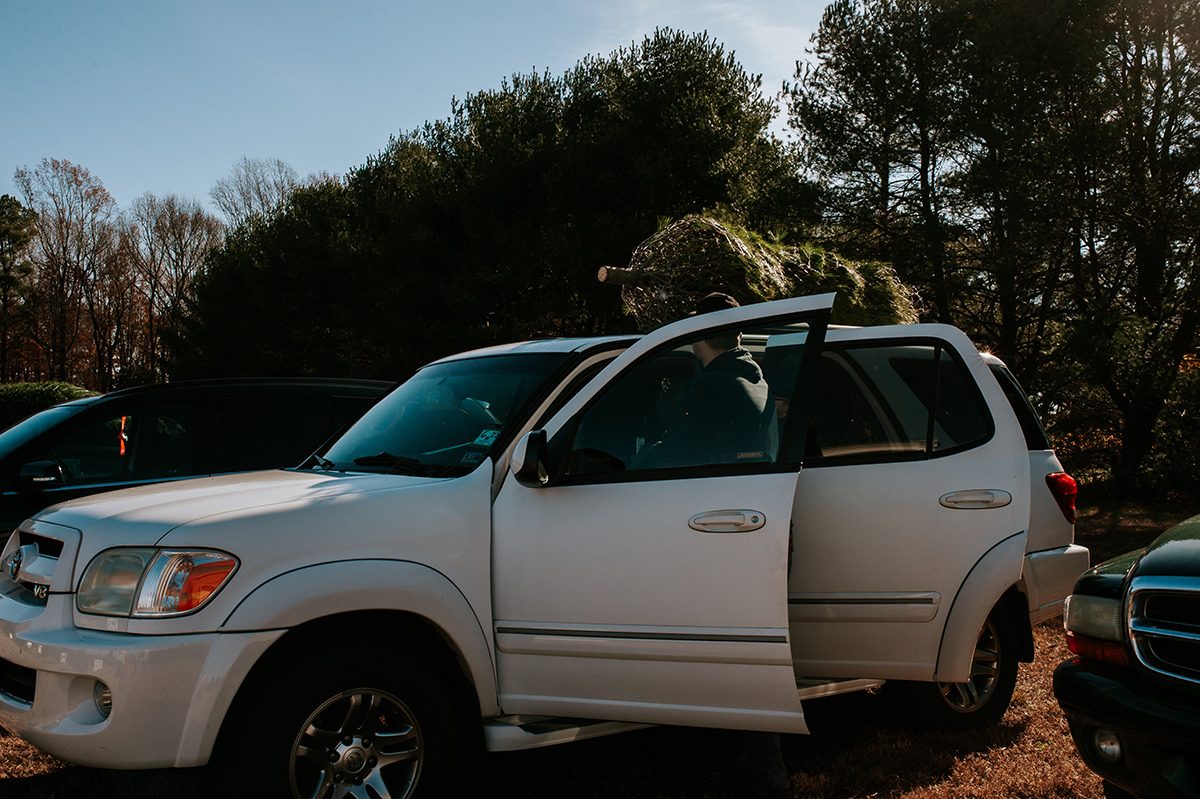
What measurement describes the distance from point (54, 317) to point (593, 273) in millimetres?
44656

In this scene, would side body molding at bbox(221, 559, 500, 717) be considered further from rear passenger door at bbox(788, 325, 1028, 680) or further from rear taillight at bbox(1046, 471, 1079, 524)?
rear taillight at bbox(1046, 471, 1079, 524)

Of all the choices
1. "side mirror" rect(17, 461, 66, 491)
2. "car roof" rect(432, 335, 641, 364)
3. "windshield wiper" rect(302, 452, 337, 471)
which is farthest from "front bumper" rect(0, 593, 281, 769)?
"side mirror" rect(17, 461, 66, 491)

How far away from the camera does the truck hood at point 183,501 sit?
2.97m

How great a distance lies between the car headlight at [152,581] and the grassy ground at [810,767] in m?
1.11

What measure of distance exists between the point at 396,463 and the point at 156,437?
306cm

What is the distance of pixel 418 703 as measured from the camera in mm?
3123

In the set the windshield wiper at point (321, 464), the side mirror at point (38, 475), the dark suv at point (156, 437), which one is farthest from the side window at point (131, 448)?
the windshield wiper at point (321, 464)

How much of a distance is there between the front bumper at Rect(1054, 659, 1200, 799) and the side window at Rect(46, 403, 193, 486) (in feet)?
17.4

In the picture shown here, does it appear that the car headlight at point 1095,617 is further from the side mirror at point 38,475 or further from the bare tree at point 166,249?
the bare tree at point 166,249

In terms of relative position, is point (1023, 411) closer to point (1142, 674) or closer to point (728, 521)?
point (1142, 674)

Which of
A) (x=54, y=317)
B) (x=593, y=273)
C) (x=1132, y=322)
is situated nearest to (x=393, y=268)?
(x=593, y=273)

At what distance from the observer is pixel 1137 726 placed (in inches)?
109

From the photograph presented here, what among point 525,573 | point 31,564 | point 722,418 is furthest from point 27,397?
point 722,418

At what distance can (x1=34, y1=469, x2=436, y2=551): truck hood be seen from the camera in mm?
2967
